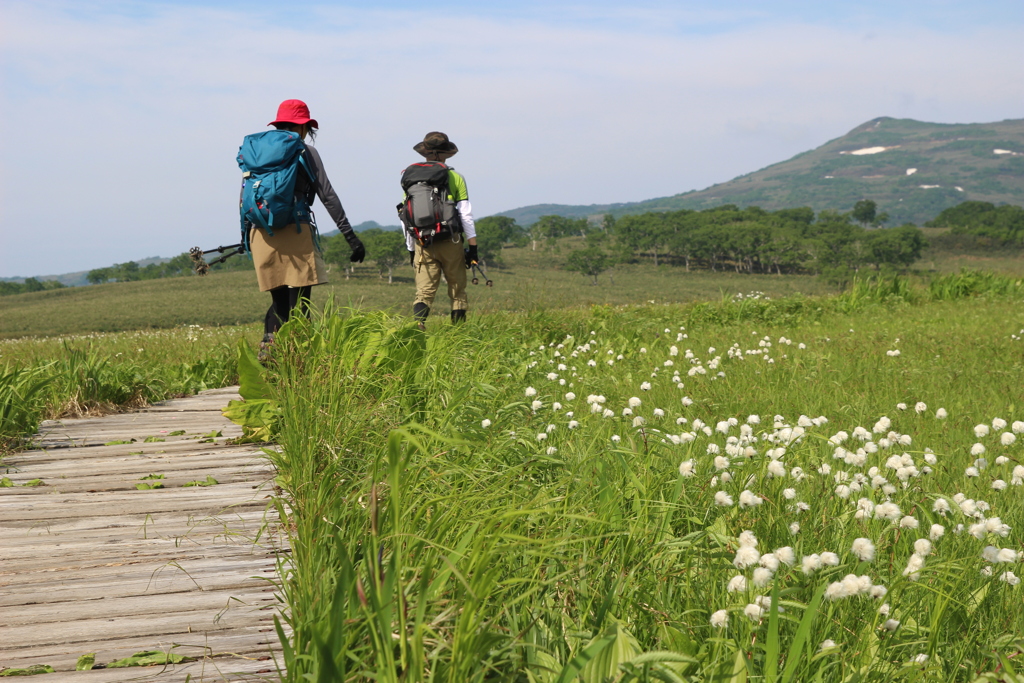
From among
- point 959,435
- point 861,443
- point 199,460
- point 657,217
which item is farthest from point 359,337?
point 657,217

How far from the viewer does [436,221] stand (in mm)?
7684

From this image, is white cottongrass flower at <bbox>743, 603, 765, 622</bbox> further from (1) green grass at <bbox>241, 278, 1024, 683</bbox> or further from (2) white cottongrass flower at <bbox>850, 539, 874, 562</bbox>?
(2) white cottongrass flower at <bbox>850, 539, 874, 562</bbox>

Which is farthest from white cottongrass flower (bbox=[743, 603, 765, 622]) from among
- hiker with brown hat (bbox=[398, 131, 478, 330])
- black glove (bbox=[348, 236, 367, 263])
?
hiker with brown hat (bbox=[398, 131, 478, 330])

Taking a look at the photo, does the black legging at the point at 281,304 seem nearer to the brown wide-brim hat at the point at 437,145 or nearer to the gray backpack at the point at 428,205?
the gray backpack at the point at 428,205

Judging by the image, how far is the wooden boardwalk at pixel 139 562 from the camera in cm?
217

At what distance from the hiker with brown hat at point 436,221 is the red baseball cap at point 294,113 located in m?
1.48

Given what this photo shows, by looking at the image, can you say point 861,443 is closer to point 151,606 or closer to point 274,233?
point 151,606

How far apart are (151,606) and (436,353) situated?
3084mm

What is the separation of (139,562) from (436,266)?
572 cm

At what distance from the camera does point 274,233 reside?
6.45 m

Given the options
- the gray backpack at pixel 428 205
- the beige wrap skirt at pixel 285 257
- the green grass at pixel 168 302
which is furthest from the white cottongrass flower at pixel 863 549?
the green grass at pixel 168 302

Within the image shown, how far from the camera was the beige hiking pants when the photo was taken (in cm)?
799

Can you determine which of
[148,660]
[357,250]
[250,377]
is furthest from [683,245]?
[148,660]

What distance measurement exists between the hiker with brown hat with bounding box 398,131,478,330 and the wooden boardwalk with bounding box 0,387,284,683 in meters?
3.85
